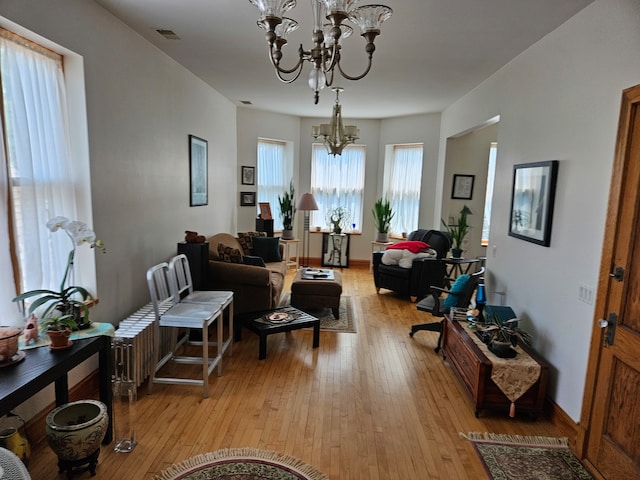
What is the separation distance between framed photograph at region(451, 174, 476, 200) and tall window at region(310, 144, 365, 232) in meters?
1.90

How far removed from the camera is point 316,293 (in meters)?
4.50

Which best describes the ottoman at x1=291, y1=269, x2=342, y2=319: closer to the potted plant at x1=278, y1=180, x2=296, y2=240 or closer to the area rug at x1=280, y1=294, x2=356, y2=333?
the area rug at x1=280, y1=294, x2=356, y2=333

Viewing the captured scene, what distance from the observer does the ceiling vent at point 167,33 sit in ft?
10.1

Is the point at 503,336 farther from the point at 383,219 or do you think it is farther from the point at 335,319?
the point at 383,219

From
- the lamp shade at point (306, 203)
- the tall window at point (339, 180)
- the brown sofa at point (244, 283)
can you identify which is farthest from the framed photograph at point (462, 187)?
the brown sofa at point (244, 283)

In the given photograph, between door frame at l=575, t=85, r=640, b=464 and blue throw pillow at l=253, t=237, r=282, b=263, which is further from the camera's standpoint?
blue throw pillow at l=253, t=237, r=282, b=263

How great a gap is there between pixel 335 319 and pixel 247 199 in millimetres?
3108

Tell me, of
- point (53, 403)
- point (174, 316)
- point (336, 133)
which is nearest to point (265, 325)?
point (174, 316)

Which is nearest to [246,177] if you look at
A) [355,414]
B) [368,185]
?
[368,185]

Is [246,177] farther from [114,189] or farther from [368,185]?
[114,189]

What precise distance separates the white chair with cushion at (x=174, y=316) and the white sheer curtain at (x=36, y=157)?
0.62 meters

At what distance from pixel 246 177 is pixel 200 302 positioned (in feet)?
12.9

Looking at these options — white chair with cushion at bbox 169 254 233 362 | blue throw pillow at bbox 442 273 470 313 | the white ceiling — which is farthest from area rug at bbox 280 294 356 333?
the white ceiling

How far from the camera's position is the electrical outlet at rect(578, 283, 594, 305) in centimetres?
231
